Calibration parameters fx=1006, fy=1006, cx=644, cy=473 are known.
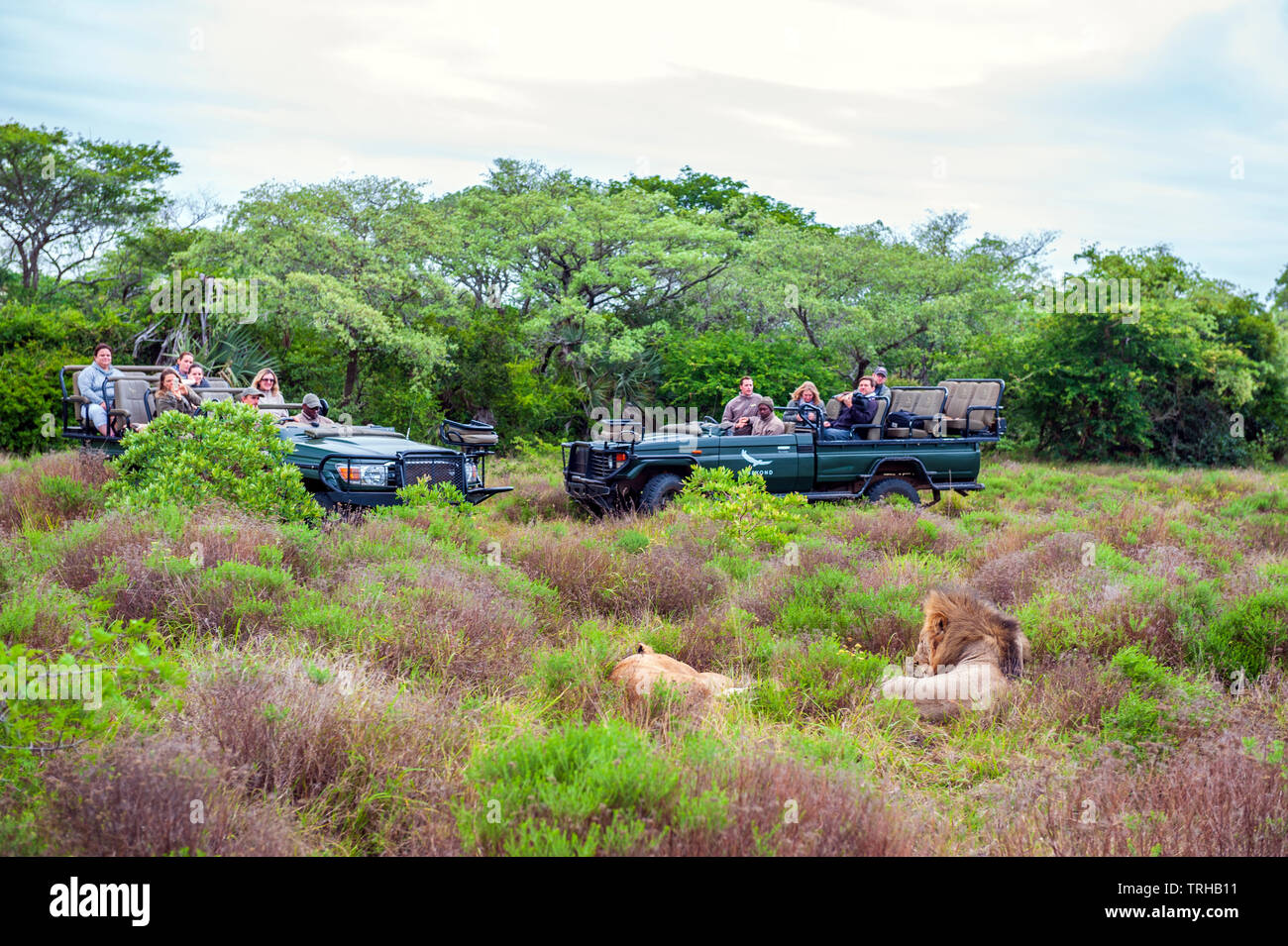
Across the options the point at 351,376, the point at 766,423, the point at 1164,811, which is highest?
the point at 351,376

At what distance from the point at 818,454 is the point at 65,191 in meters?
26.0

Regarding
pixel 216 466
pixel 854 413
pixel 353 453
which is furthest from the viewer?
pixel 854 413

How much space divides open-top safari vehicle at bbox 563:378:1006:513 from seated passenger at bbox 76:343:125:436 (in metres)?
5.48

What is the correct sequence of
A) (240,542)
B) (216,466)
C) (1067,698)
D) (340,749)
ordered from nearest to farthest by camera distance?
(340,749) < (1067,698) < (240,542) < (216,466)

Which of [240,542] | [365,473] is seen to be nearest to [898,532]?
[365,473]

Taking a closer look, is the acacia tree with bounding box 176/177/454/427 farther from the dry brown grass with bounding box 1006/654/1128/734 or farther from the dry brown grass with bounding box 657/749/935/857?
the dry brown grass with bounding box 657/749/935/857

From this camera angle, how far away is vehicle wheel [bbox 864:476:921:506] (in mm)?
13359

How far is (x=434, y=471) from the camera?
34.6ft

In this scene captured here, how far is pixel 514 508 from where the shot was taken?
519 inches

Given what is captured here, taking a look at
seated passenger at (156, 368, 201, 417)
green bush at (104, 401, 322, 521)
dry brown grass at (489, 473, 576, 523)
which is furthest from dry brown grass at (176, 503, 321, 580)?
dry brown grass at (489, 473, 576, 523)

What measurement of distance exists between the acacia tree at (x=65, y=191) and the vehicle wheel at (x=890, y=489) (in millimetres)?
23523

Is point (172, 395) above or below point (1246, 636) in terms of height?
above

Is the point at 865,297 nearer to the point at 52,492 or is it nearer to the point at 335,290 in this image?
the point at 335,290
